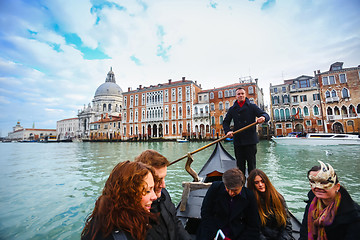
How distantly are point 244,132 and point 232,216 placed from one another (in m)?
1.37

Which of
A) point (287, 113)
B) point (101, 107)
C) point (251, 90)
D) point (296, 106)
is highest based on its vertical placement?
point (101, 107)

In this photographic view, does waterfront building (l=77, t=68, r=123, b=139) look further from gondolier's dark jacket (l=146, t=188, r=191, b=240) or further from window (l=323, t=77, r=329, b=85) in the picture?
gondolier's dark jacket (l=146, t=188, r=191, b=240)

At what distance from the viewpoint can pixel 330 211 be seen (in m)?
1.04

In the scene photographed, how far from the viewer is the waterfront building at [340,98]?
59.3 feet

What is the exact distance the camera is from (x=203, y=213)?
1.49m

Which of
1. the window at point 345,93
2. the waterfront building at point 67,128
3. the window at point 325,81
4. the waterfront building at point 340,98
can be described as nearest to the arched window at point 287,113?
the waterfront building at point 340,98

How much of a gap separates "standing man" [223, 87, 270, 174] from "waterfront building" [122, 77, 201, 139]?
22.0 meters

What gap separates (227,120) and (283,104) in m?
21.8

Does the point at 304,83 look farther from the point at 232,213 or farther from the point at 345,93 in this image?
the point at 232,213

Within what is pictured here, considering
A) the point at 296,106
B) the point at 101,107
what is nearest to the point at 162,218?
the point at 296,106

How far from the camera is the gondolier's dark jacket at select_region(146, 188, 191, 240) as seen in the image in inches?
37.7

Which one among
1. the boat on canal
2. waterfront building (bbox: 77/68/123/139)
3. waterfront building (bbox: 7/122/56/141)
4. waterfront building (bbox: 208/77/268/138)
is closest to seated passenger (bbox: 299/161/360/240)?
the boat on canal

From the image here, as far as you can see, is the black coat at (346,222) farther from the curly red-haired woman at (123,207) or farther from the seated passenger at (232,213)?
the curly red-haired woman at (123,207)

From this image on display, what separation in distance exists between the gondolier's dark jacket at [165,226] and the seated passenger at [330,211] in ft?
2.69
